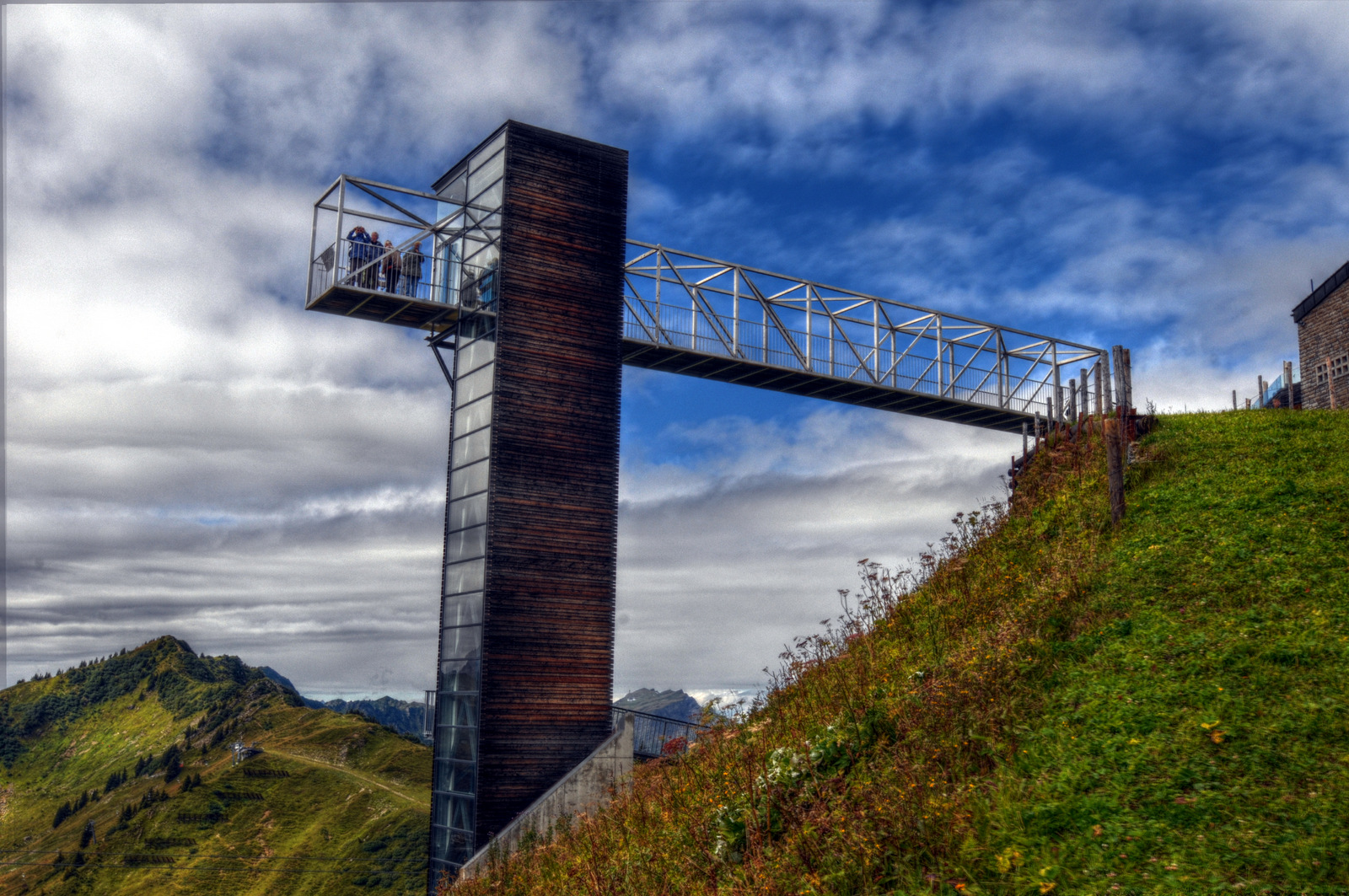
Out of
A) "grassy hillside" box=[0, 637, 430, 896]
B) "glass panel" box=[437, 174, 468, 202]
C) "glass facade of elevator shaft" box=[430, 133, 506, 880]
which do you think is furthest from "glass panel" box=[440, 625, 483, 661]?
"grassy hillside" box=[0, 637, 430, 896]

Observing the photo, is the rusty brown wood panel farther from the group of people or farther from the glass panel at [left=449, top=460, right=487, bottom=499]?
the group of people

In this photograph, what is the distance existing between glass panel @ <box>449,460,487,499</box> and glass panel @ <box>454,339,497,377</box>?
300 cm

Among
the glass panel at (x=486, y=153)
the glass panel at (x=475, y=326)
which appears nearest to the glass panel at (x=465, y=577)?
the glass panel at (x=475, y=326)

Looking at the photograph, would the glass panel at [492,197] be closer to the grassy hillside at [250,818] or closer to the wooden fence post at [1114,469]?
the wooden fence post at [1114,469]

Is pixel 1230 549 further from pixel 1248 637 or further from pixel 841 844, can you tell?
pixel 841 844

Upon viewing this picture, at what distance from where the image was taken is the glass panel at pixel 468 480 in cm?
2666

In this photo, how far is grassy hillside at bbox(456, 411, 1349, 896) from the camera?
27.1ft

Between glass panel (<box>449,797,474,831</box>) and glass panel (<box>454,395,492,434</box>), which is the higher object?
glass panel (<box>454,395,492,434</box>)

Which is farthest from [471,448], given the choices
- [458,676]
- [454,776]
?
[454,776]

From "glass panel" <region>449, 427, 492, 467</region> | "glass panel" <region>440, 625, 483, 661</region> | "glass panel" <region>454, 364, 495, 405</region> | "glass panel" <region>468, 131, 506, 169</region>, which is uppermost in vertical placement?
"glass panel" <region>468, 131, 506, 169</region>

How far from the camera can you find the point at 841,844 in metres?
9.46

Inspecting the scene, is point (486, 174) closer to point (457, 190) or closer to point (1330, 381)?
point (457, 190)

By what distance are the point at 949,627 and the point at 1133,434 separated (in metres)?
8.72

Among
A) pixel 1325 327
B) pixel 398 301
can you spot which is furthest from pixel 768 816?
pixel 1325 327
